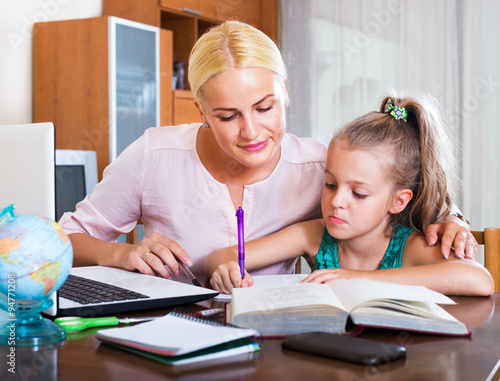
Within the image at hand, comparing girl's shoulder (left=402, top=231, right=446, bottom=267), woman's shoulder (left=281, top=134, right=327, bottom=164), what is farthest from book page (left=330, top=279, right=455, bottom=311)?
woman's shoulder (left=281, top=134, right=327, bottom=164)

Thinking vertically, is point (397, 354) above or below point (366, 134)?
below

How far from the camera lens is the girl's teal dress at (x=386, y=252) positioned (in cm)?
133

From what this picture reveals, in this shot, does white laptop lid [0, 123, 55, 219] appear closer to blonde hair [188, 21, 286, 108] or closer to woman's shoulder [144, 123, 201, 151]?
blonde hair [188, 21, 286, 108]

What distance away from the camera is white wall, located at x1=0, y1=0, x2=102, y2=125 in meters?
2.91

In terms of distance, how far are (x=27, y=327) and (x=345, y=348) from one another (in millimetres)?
408

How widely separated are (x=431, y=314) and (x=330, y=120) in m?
3.44

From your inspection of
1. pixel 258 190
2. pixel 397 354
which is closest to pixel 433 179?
pixel 258 190

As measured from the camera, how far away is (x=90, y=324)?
0.82 m

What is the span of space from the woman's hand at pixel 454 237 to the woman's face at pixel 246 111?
392mm

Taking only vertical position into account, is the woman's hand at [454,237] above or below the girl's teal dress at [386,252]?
above

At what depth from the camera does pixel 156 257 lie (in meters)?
1.20

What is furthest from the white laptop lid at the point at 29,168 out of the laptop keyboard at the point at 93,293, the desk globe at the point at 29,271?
the laptop keyboard at the point at 93,293

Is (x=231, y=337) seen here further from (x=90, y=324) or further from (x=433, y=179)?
(x=433, y=179)

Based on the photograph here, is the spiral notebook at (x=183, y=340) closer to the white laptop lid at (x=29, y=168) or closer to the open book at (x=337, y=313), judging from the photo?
the open book at (x=337, y=313)
